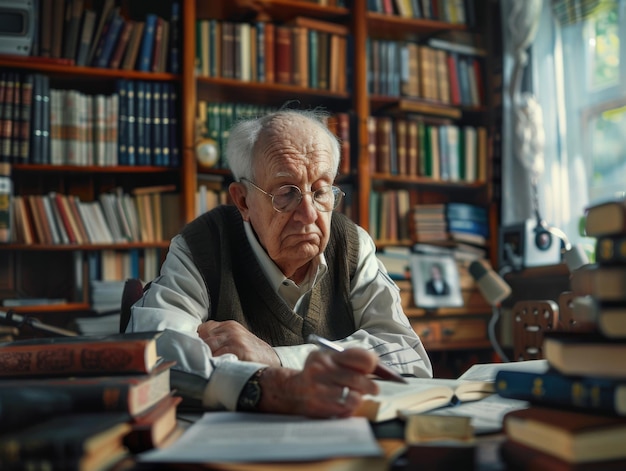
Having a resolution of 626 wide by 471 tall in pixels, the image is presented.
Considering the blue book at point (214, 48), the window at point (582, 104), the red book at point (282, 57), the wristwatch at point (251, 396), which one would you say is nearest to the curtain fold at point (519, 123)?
the window at point (582, 104)

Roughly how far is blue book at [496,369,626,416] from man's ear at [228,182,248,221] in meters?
1.03

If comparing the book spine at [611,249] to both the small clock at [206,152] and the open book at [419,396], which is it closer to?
the open book at [419,396]

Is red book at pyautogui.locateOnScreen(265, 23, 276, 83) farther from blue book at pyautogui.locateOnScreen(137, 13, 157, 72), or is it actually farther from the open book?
the open book

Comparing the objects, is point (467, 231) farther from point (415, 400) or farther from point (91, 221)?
point (415, 400)

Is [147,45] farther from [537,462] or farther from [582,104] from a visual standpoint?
[537,462]

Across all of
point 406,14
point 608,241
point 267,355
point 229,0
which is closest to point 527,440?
point 608,241

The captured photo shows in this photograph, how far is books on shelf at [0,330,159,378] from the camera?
860 millimetres

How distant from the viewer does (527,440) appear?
69cm

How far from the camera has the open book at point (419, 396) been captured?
90 centimetres

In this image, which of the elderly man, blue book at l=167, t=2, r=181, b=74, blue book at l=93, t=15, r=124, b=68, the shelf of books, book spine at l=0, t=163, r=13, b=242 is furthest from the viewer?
blue book at l=167, t=2, r=181, b=74

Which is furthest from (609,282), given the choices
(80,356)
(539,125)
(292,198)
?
(539,125)

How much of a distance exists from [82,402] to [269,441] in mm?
239

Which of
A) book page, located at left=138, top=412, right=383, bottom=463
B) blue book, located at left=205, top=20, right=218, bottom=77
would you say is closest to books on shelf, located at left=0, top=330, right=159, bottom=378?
book page, located at left=138, top=412, right=383, bottom=463

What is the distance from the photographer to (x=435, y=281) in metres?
3.57
